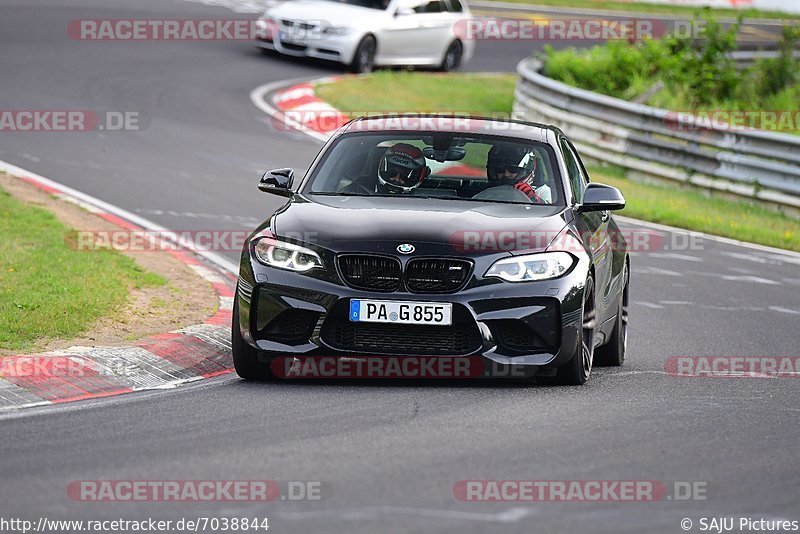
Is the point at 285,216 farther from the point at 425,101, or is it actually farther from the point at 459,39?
the point at 459,39

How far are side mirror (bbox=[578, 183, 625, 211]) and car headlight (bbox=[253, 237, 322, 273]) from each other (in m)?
1.95

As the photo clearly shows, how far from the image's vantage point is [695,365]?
968cm

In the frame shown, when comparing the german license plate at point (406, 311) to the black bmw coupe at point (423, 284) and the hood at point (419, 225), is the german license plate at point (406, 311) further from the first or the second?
the hood at point (419, 225)

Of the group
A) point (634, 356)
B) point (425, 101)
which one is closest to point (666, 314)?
point (634, 356)

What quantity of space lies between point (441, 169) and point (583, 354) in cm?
178

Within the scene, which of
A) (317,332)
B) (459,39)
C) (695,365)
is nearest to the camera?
(317,332)

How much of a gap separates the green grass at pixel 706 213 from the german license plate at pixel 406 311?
29.5 ft

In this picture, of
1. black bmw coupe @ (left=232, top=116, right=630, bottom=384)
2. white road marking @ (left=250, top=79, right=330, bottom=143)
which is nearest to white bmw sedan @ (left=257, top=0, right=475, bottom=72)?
white road marking @ (left=250, top=79, right=330, bottom=143)

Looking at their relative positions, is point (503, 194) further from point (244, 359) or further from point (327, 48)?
point (327, 48)

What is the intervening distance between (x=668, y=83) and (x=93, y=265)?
16006 mm

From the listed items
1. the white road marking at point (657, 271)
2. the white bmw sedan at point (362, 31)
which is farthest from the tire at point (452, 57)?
the white road marking at point (657, 271)

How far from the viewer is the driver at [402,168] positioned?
9234 millimetres

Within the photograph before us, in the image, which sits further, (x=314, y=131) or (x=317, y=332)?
(x=314, y=131)

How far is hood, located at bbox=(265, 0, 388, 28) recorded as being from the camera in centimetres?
2475
